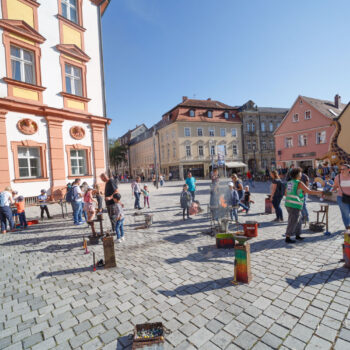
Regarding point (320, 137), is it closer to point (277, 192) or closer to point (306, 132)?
point (306, 132)

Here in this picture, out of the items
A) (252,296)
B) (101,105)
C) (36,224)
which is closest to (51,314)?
(252,296)

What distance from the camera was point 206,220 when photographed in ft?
26.3

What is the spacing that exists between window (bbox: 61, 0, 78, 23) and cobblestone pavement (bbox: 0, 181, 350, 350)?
13.7 meters

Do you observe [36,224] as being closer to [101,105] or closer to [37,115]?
[37,115]

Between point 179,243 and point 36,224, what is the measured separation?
676cm

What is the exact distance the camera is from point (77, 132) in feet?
41.7

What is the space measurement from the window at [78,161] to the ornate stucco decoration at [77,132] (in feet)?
2.86

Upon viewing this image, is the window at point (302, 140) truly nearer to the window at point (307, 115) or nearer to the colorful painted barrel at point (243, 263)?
the window at point (307, 115)

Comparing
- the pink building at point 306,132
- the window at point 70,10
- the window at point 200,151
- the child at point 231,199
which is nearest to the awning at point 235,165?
the window at point 200,151

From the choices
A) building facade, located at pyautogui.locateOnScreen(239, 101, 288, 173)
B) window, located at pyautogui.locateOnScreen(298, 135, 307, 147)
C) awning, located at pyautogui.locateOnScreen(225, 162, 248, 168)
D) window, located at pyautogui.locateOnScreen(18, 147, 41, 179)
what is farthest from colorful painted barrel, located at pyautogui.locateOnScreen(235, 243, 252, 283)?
building facade, located at pyautogui.locateOnScreen(239, 101, 288, 173)

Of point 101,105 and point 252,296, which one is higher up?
point 101,105

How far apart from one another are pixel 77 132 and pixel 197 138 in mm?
28184

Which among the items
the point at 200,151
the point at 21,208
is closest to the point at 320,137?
the point at 200,151

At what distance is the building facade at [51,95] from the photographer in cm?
1021
